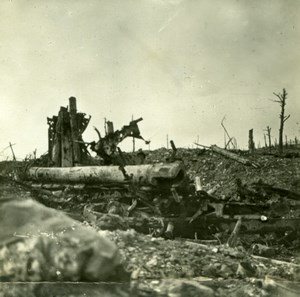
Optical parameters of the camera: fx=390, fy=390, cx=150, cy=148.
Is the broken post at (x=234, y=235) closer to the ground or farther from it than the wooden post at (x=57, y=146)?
closer to the ground

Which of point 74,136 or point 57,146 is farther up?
point 74,136

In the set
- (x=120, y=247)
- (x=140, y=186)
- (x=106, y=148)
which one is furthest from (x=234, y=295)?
(x=106, y=148)

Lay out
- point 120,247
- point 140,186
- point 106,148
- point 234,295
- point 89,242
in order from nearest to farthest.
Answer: point 234,295 < point 89,242 < point 120,247 < point 140,186 < point 106,148

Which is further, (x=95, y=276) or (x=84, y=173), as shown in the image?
(x=84, y=173)

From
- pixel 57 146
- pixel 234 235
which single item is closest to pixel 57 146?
pixel 57 146

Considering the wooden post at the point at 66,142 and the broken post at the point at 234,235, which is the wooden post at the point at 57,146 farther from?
the broken post at the point at 234,235

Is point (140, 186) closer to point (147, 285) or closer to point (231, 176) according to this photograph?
point (147, 285)

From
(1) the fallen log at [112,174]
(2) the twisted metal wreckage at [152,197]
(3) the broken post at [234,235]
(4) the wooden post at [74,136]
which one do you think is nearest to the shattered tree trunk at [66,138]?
(4) the wooden post at [74,136]

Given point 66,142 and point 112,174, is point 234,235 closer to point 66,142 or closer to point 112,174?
point 112,174
